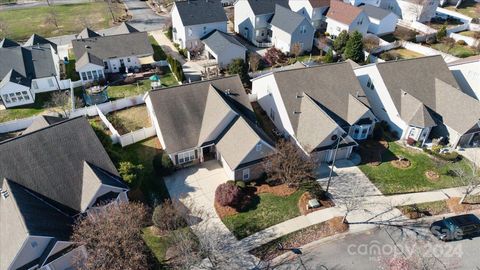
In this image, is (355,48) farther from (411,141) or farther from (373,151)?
(373,151)

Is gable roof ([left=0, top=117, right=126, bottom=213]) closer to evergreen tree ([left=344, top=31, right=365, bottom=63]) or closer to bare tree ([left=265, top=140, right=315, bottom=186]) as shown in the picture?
bare tree ([left=265, top=140, right=315, bottom=186])

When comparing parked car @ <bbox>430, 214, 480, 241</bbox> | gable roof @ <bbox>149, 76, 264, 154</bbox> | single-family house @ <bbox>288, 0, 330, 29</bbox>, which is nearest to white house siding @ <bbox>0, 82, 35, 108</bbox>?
gable roof @ <bbox>149, 76, 264, 154</bbox>

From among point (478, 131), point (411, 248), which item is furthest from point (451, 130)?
point (411, 248)

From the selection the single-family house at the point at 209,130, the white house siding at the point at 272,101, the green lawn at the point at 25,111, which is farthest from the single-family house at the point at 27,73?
the white house siding at the point at 272,101

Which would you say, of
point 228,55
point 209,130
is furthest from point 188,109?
point 228,55

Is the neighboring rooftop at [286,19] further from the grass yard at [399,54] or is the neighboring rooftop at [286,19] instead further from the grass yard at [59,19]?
the grass yard at [59,19]

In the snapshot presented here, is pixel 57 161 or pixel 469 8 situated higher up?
pixel 469 8

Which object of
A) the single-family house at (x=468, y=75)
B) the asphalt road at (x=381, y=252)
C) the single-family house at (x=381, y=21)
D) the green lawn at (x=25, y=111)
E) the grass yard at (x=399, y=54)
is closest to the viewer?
the asphalt road at (x=381, y=252)

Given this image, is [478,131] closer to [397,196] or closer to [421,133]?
[421,133]
